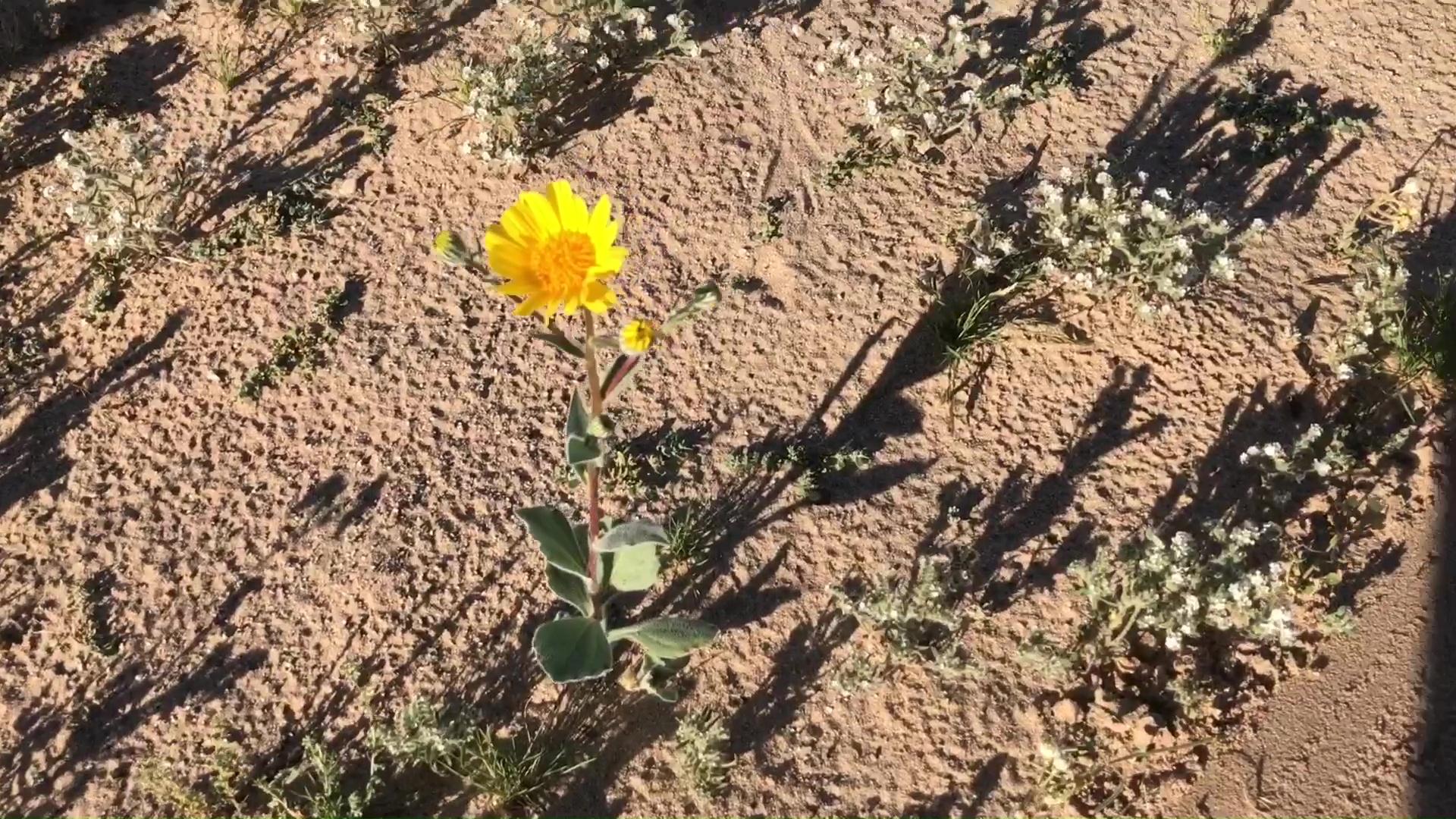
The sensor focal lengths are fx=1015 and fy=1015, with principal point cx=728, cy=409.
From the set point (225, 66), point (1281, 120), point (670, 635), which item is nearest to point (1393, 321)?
point (1281, 120)

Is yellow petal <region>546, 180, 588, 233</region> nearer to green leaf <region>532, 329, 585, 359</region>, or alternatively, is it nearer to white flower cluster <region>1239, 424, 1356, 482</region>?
green leaf <region>532, 329, 585, 359</region>

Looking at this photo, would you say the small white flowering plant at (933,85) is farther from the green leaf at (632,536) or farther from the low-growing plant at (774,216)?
the green leaf at (632,536)

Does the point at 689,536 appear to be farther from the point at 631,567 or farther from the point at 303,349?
the point at 303,349

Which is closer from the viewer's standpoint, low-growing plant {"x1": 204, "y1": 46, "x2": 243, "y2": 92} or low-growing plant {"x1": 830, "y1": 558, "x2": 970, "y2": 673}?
low-growing plant {"x1": 830, "y1": 558, "x2": 970, "y2": 673}

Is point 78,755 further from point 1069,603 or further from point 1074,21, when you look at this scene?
point 1074,21

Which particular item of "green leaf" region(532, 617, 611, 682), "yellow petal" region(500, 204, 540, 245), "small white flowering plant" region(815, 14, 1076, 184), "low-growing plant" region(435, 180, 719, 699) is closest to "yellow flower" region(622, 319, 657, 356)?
"low-growing plant" region(435, 180, 719, 699)

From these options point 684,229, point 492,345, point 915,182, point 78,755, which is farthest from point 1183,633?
point 78,755

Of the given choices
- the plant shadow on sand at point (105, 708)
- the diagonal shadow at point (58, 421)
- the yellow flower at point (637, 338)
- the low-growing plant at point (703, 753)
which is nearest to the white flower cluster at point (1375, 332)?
the low-growing plant at point (703, 753)
